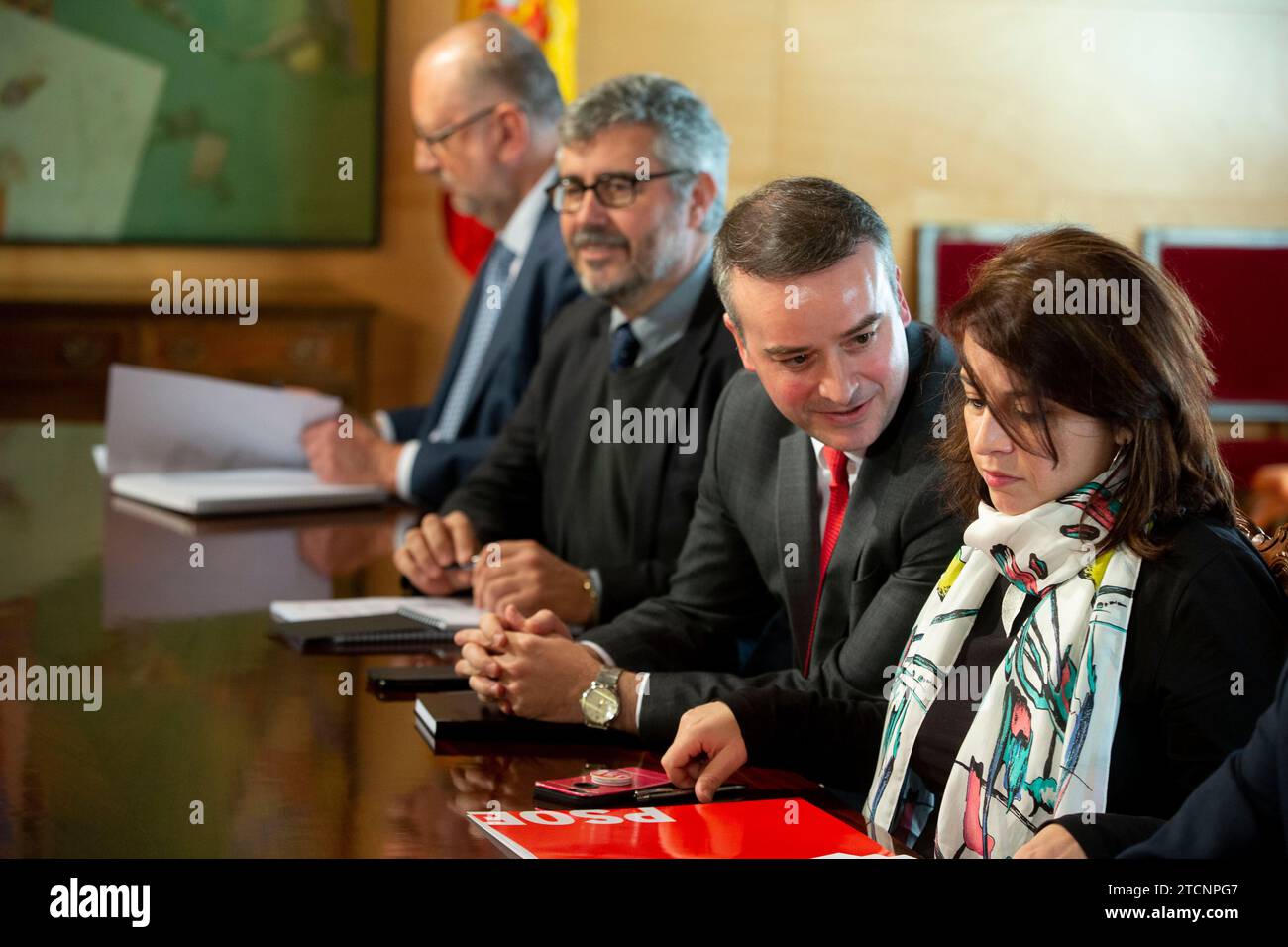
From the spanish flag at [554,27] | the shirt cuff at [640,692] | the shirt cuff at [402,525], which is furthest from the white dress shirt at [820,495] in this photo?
the spanish flag at [554,27]

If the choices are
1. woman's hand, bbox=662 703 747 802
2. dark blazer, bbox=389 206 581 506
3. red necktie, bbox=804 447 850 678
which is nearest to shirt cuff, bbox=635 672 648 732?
woman's hand, bbox=662 703 747 802

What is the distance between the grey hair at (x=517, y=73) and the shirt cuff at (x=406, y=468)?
839 mm

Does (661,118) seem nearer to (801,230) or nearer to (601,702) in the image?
(801,230)

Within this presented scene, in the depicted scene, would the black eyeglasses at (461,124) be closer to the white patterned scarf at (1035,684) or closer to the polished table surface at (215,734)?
the polished table surface at (215,734)

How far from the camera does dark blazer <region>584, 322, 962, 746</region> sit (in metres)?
1.77

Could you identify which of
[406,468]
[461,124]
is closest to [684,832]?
[406,468]

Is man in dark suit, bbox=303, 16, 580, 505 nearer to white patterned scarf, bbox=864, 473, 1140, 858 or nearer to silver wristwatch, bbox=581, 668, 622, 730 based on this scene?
silver wristwatch, bbox=581, 668, 622, 730

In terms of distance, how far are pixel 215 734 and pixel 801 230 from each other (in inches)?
34.4

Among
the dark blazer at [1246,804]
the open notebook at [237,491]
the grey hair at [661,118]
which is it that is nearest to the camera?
the dark blazer at [1246,804]

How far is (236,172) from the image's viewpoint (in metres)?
6.02

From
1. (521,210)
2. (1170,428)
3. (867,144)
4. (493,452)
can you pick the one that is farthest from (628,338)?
(867,144)

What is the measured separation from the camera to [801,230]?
173cm

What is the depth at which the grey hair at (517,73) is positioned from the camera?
140 inches
